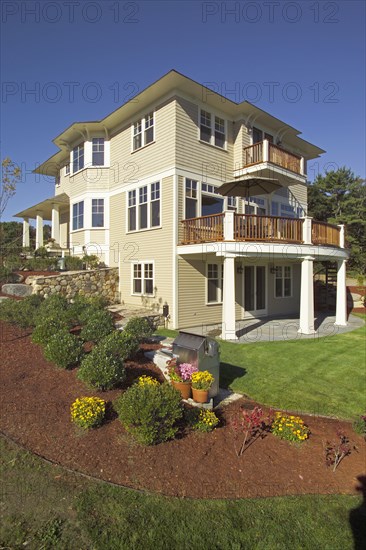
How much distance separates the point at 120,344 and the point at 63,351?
1.00 meters

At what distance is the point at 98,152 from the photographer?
1595cm

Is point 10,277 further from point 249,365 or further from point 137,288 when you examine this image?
point 249,365

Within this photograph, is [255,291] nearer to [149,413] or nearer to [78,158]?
[78,158]

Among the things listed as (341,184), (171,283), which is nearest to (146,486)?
(171,283)

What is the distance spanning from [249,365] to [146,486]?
16.7ft

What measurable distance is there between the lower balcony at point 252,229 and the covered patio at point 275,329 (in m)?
3.35

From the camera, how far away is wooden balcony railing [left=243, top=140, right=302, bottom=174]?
13641 mm

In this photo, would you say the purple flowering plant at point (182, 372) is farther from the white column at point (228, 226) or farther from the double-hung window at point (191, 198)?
the double-hung window at point (191, 198)

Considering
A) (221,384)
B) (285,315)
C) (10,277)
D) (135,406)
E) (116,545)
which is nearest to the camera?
(116,545)

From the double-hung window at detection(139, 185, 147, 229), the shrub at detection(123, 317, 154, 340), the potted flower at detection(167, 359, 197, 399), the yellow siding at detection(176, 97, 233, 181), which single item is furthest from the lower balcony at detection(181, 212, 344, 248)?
the potted flower at detection(167, 359, 197, 399)

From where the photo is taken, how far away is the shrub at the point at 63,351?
566 cm

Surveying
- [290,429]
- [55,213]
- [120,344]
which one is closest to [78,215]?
[55,213]

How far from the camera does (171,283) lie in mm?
12164

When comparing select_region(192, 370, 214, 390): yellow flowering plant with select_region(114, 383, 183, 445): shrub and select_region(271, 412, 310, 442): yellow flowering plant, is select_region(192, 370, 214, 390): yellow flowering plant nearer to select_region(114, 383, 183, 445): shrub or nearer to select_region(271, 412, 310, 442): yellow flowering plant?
select_region(114, 383, 183, 445): shrub
